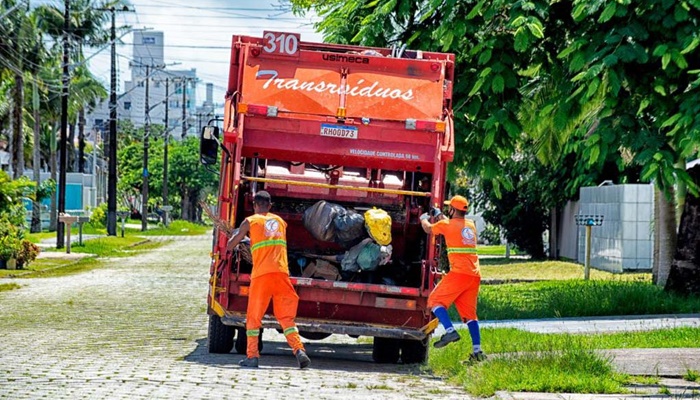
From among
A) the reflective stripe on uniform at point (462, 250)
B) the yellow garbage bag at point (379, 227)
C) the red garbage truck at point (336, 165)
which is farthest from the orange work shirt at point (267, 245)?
the reflective stripe on uniform at point (462, 250)

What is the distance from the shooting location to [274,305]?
12.6m

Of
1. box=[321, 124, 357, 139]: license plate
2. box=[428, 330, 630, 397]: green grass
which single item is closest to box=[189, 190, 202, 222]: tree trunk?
box=[321, 124, 357, 139]: license plate

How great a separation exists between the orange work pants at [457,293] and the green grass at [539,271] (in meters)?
14.0

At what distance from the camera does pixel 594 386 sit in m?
10.7

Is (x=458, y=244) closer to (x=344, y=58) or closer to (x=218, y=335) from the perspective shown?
(x=344, y=58)

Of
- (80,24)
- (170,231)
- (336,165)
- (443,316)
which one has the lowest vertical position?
(170,231)

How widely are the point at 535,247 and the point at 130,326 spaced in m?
Answer: 26.3

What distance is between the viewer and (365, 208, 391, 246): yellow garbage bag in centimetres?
1326

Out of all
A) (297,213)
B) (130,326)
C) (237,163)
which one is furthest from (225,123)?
(130,326)

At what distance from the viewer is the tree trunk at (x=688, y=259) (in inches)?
802

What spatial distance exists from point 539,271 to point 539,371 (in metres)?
21.9

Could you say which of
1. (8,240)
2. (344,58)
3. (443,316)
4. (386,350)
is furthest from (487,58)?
(8,240)

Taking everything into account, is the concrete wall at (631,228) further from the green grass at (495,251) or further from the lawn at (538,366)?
the green grass at (495,251)

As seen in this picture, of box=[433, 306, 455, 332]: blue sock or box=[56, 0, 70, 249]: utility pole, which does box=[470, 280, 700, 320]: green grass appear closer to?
box=[433, 306, 455, 332]: blue sock
